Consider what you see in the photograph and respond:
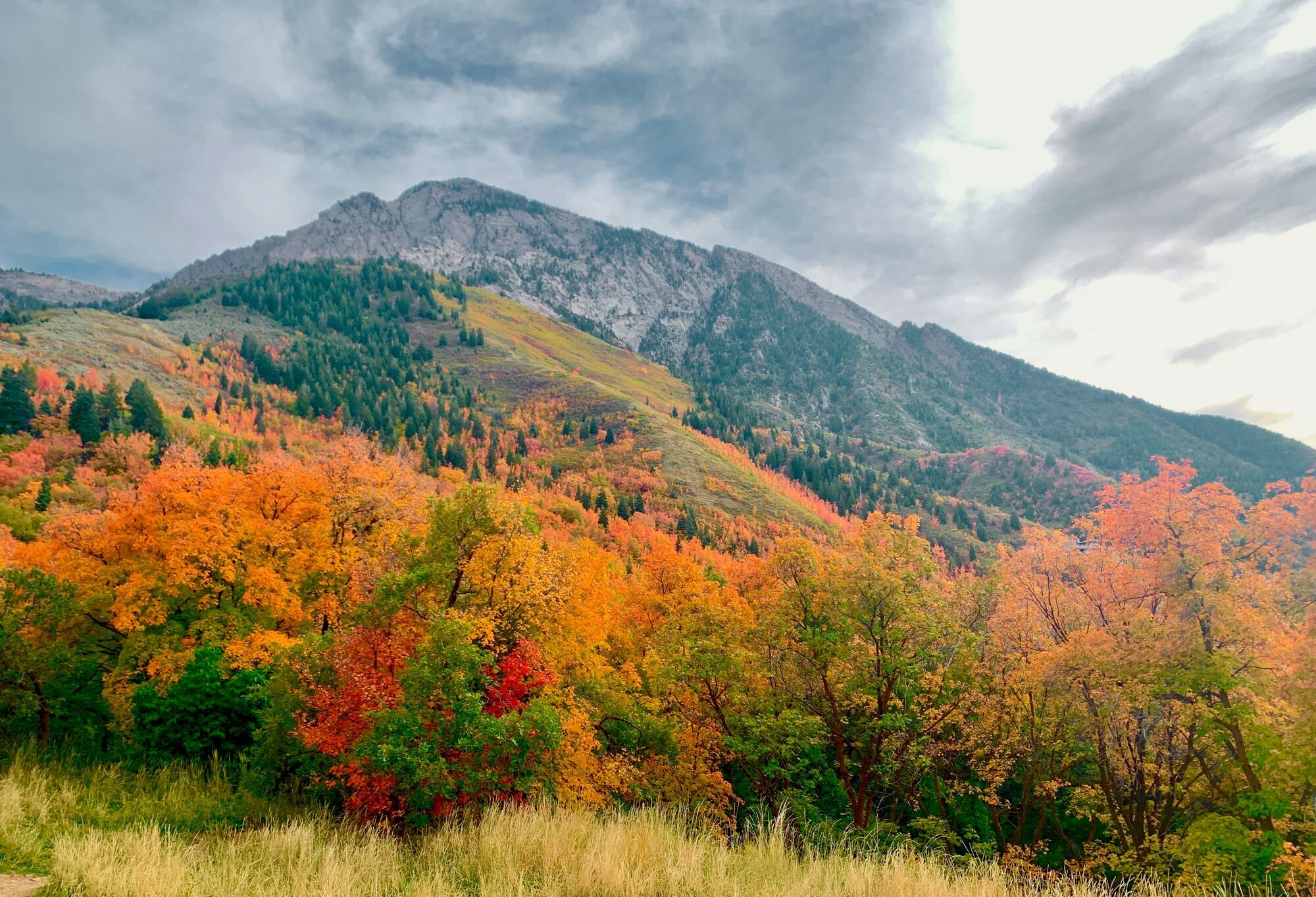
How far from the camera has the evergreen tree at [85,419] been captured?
321 feet

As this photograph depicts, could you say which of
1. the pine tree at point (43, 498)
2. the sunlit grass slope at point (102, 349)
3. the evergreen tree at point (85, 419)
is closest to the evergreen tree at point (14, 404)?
the evergreen tree at point (85, 419)

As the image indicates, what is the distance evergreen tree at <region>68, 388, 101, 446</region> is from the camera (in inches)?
3848

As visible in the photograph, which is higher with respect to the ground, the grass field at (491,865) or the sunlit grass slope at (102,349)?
the sunlit grass slope at (102,349)

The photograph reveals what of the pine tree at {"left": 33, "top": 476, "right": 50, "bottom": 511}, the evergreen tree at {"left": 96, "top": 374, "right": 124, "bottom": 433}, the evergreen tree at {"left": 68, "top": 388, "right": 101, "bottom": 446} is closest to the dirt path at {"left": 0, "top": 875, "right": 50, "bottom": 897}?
the pine tree at {"left": 33, "top": 476, "right": 50, "bottom": 511}

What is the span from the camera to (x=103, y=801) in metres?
16.3

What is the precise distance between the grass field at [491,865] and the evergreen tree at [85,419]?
118493 millimetres

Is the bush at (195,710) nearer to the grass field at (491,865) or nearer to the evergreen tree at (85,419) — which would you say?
the grass field at (491,865)

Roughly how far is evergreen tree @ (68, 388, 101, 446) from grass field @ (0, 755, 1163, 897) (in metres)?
118

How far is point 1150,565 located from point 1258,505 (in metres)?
3.86

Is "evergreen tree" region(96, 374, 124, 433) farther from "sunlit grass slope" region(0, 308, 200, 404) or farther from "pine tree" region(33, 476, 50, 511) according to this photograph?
"pine tree" region(33, 476, 50, 511)

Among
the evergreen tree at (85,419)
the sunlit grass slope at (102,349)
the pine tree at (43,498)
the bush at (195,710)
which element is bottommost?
the bush at (195,710)

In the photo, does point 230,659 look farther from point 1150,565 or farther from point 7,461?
point 7,461

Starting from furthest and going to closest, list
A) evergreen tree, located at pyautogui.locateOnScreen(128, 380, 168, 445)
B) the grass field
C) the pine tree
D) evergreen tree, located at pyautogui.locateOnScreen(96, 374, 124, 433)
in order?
1. evergreen tree, located at pyautogui.locateOnScreen(128, 380, 168, 445)
2. evergreen tree, located at pyautogui.locateOnScreen(96, 374, 124, 433)
3. the pine tree
4. the grass field

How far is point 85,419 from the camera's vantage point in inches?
3898
